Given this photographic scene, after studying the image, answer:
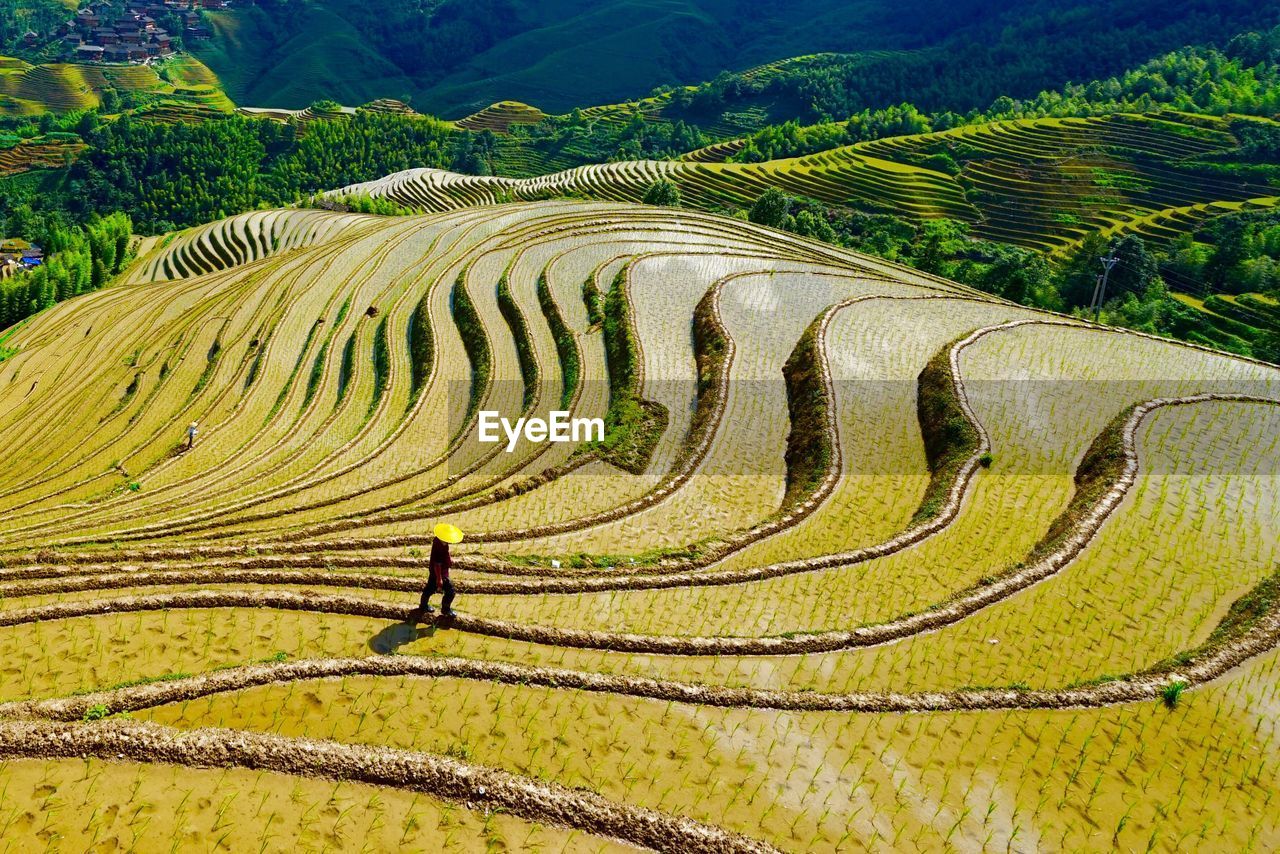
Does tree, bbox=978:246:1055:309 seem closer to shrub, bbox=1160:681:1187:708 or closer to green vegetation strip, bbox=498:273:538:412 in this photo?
green vegetation strip, bbox=498:273:538:412

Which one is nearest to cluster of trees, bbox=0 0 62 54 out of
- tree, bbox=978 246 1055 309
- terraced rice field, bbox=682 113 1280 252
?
terraced rice field, bbox=682 113 1280 252

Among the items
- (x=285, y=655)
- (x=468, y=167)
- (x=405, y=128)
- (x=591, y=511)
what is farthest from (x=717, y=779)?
(x=405, y=128)

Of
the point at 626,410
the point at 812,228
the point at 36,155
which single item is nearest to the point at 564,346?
the point at 626,410

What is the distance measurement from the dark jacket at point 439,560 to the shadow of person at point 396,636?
94cm

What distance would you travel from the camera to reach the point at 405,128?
128 metres

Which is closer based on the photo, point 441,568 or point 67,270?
point 441,568

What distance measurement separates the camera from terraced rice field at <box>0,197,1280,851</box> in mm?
7582

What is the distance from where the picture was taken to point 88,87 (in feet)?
497

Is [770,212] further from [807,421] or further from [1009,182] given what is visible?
[807,421]

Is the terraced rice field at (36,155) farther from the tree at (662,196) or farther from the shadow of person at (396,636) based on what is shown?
the shadow of person at (396,636)

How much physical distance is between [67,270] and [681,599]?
72.3 meters

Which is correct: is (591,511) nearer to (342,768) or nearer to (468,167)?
(342,768)

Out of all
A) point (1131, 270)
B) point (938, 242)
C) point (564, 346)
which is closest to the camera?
point (564, 346)

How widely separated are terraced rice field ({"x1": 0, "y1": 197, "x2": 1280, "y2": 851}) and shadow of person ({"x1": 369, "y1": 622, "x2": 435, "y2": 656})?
0.21 ft
